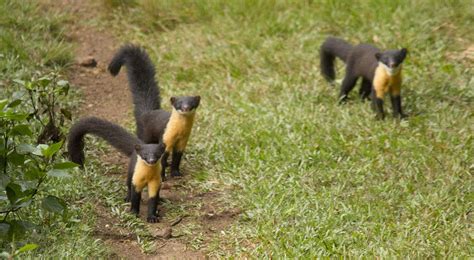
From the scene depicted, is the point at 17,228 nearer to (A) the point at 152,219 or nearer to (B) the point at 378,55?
(A) the point at 152,219

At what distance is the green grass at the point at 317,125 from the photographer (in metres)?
5.20

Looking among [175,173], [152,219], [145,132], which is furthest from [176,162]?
[152,219]

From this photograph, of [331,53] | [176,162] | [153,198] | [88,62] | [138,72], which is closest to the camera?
[153,198]

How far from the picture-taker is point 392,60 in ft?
23.8

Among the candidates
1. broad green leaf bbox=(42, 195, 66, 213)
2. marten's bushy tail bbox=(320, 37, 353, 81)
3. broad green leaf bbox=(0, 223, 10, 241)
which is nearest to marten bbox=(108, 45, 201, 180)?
broad green leaf bbox=(42, 195, 66, 213)

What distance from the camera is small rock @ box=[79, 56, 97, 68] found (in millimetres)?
8727

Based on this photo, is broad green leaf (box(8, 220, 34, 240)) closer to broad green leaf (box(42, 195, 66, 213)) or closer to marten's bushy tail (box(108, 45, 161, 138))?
broad green leaf (box(42, 195, 66, 213))

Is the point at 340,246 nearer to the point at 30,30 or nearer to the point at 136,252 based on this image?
the point at 136,252

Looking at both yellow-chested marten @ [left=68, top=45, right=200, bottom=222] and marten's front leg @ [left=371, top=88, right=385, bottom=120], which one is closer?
yellow-chested marten @ [left=68, top=45, right=200, bottom=222]

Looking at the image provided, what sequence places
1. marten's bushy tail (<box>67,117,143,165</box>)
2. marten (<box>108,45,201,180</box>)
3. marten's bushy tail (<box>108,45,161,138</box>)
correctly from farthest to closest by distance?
1. marten's bushy tail (<box>108,45,161,138</box>)
2. marten (<box>108,45,201,180</box>)
3. marten's bushy tail (<box>67,117,143,165</box>)

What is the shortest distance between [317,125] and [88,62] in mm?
3001

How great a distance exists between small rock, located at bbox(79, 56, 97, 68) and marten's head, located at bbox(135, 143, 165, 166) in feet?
11.5

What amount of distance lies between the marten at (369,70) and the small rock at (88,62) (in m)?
2.54

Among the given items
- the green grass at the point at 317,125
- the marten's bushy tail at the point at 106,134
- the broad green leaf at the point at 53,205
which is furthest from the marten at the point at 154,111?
the broad green leaf at the point at 53,205
